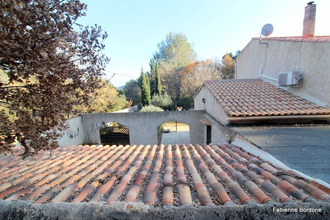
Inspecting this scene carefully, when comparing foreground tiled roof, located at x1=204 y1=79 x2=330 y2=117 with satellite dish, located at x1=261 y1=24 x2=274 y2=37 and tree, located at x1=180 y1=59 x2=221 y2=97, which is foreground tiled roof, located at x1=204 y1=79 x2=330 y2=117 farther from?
tree, located at x1=180 y1=59 x2=221 y2=97

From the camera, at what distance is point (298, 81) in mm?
7102

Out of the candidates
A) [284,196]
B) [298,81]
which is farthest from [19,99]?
[298,81]

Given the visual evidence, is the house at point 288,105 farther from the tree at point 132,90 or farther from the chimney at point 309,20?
the tree at point 132,90

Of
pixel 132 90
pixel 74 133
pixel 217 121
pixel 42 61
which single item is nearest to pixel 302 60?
pixel 217 121

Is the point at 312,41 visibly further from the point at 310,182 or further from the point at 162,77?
the point at 162,77

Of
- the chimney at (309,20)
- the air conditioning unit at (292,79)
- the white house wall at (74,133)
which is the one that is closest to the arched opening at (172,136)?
the white house wall at (74,133)

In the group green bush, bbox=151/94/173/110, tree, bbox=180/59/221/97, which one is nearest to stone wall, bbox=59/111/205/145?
green bush, bbox=151/94/173/110

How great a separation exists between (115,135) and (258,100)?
38.8ft

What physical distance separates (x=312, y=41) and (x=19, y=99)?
9898 mm

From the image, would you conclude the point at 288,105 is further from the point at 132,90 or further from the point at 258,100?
the point at 132,90

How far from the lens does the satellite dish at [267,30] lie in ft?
31.9

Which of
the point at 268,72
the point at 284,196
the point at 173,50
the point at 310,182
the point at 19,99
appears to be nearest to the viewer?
the point at 284,196

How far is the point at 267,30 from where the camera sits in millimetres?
9812

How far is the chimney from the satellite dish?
63.0 inches
